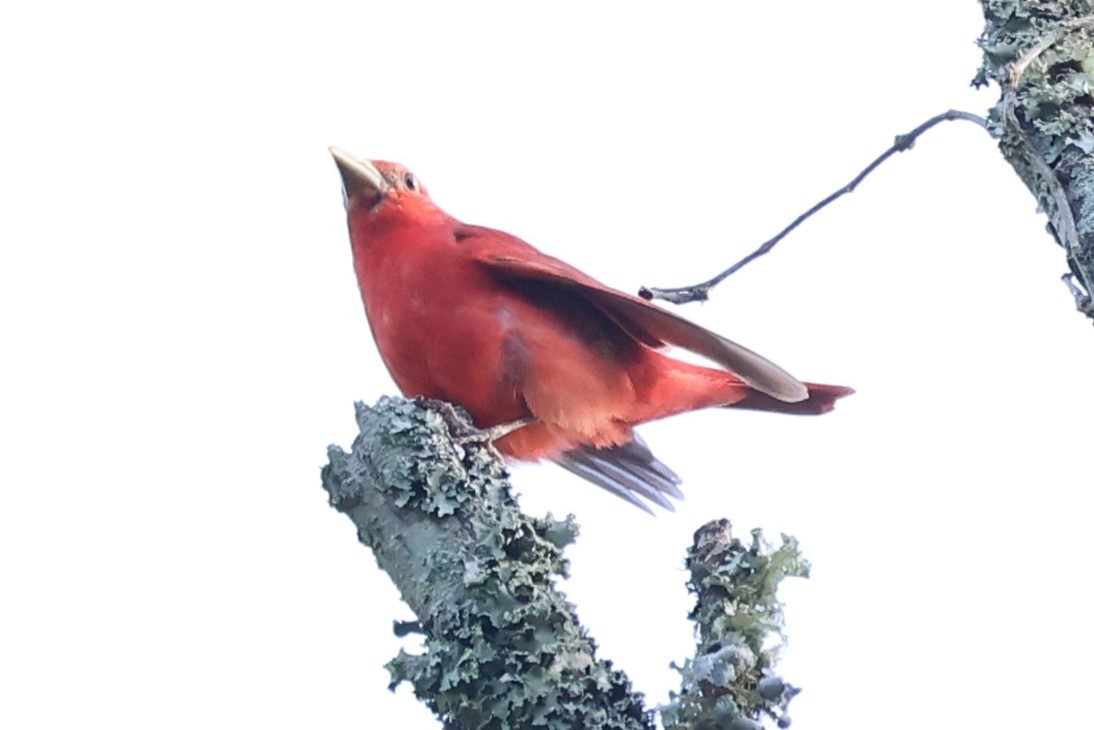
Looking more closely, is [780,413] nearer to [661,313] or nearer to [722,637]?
[661,313]

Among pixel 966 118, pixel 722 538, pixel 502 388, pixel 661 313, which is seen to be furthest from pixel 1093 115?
pixel 502 388

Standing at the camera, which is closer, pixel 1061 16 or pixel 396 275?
pixel 1061 16

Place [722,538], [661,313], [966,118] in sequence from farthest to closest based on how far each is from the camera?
[661,313], [966,118], [722,538]

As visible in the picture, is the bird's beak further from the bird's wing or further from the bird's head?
the bird's wing

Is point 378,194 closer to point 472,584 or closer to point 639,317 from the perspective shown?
point 639,317

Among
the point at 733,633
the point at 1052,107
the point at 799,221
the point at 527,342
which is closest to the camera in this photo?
the point at 733,633

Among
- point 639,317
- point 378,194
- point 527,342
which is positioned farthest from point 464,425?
point 378,194
